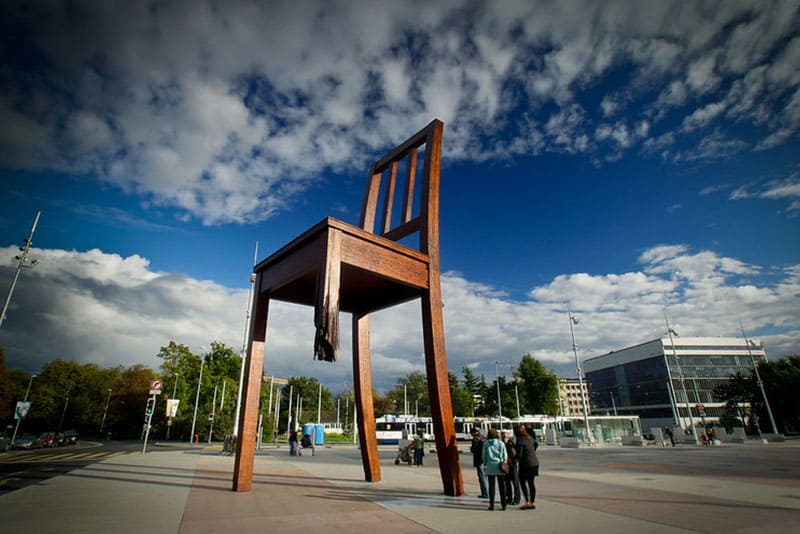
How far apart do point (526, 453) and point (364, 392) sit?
11.3ft

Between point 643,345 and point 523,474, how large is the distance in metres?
78.7

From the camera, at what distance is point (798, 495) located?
24.1 feet

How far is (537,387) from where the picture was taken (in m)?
53.0

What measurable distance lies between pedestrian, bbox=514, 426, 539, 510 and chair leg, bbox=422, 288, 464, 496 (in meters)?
1.09

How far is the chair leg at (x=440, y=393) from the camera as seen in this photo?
23.2ft

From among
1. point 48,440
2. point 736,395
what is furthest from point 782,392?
point 48,440

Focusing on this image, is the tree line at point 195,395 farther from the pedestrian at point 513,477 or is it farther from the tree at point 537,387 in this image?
the pedestrian at point 513,477

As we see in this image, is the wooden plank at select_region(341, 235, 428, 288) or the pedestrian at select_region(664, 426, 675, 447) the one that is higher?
the wooden plank at select_region(341, 235, 428, 288)

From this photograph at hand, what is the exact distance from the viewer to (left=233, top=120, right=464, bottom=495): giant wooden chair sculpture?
20.6ft

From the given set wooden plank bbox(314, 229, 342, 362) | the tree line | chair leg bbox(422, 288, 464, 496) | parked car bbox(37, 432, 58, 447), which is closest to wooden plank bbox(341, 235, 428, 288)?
wooden plank bbox(314, 229, 342, 362)

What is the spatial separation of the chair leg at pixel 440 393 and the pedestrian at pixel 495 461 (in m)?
0.60

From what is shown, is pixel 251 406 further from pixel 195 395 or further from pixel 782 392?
pixel 782 392

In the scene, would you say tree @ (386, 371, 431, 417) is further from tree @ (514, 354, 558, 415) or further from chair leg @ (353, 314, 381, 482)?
chair leg @ (353, 314, 381, 482)

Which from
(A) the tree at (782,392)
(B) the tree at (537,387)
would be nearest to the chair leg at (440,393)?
(B) the tree at (537,387)
